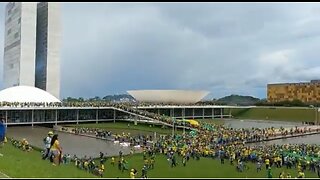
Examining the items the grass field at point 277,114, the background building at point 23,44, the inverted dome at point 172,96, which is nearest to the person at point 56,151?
the grass field at point 277,114

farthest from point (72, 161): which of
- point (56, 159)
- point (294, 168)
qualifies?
point (294, 168)

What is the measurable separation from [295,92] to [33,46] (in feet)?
206

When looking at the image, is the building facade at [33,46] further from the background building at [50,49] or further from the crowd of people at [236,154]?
the crowd of people at [236,154]

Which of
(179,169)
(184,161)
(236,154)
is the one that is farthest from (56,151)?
(236,154)

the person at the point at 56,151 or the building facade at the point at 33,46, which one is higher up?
the building facade at the point at 33,46

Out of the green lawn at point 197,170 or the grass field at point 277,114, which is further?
the grass field at point 277,114

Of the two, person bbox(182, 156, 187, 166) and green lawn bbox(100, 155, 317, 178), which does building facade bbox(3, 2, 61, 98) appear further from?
person bbox(182, 156, 187, 166)

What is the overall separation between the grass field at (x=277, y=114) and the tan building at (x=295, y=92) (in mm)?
22960

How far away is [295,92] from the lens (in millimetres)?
97500

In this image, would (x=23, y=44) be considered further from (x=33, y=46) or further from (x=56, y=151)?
(x=56, y=151)

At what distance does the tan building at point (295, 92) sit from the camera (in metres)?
92.9

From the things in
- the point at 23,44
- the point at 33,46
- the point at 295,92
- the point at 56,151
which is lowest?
the point at 56,151

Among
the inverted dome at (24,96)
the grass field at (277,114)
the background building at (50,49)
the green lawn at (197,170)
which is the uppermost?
the background building at (50,49)

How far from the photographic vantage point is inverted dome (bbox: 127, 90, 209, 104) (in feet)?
238
